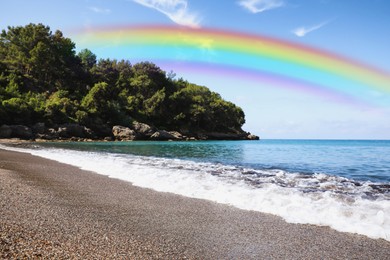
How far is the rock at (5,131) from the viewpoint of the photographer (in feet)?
159

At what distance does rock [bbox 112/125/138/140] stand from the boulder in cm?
1965

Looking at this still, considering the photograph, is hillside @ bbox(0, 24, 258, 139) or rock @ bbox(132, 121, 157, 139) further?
rock @ bbox(132, 121, 157, 139)

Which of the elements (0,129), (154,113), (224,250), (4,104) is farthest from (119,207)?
(154,113)

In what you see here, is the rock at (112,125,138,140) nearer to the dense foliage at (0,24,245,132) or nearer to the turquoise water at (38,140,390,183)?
the dense foliage at (0,24,245,132)

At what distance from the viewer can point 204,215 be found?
6375 mm

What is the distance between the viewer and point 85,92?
263 feet

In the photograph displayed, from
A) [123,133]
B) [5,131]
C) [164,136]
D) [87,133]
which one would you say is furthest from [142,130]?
[5,131]

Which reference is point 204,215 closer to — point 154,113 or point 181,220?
point 181,220

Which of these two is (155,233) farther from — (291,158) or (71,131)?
(71,131)

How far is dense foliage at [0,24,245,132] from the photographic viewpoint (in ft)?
200

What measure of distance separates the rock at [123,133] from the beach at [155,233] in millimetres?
61180

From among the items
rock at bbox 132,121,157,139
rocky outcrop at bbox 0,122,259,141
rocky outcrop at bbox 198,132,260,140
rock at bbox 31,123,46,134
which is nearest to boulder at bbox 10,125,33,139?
rocky outcrop at bbox 0,122,259,141

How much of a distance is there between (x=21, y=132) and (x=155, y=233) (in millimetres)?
54730

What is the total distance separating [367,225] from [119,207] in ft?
17.7
